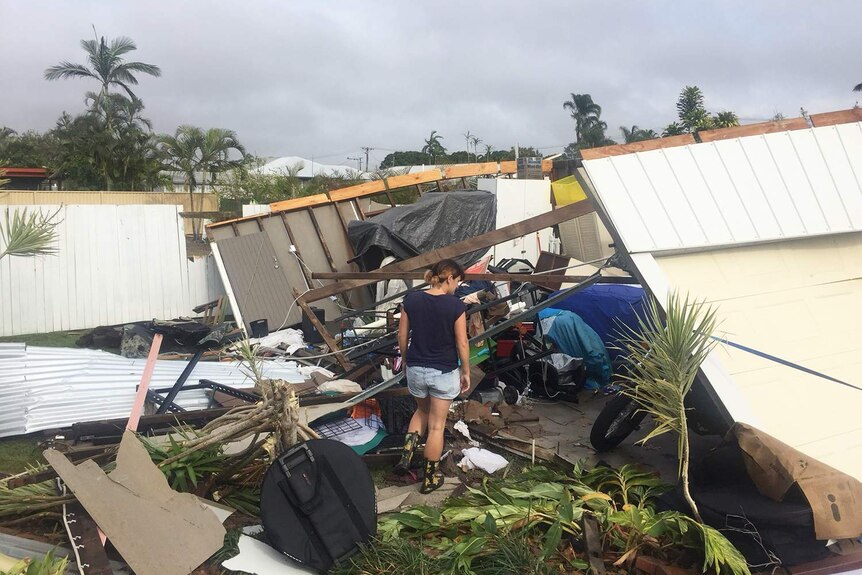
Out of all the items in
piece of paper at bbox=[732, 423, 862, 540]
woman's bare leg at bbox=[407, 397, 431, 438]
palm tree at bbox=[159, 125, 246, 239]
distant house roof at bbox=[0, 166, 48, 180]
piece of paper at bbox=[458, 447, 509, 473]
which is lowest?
piece of paper at bbox=[732, 423, 862, 540]

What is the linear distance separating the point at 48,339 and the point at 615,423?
8.81 metres

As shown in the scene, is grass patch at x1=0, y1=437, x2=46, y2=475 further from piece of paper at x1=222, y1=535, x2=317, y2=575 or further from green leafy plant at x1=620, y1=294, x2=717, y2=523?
green leafy plant at x1=620, y1=294, x2=717, y2=523

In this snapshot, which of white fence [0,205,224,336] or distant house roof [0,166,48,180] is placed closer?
white fence [0,205,224,336]

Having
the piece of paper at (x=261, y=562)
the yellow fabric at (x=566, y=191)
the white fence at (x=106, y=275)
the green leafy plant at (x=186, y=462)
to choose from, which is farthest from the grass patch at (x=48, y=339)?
the yellow fabric at (x=566, y=191)

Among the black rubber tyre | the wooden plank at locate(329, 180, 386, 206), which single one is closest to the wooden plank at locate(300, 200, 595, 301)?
the black rubber tyre

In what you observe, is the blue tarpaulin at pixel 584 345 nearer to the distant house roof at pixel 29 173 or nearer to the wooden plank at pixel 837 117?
the wooden plank at pixel 837 117

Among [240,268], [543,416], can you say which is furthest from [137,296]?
[543,416]

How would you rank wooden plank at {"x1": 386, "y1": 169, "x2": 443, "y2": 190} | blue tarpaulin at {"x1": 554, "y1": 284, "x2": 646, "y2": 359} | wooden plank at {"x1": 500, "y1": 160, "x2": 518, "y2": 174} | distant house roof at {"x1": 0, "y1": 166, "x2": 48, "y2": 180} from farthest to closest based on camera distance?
distant house roof at {"x1": 0, "y1": 166, "x2": 48, "y2": 180}, wooden plank at {"x1": 500, "y1": 160, "x2": 518, "y2": 174}, wooden plank at {"x1": 386, "y1": 169, "x2": 443, "y2": 190}, blue tarpaulin at {"x1": 554, "y1": 284, "x2": 646, "y2": 359}

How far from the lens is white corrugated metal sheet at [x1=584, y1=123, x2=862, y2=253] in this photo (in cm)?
464

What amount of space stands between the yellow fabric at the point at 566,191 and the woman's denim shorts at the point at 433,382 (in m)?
10.1

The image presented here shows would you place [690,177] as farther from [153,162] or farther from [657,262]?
[153,162]

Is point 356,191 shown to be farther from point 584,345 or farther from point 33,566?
point 33,566

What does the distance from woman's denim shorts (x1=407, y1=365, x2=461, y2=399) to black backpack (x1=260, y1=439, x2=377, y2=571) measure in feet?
3.69

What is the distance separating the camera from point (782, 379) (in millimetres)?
4223
